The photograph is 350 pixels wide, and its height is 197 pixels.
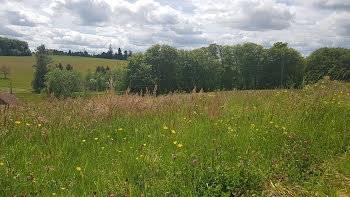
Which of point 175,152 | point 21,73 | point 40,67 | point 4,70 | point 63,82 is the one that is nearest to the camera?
point 175,152

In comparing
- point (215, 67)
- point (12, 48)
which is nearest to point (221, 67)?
point (215, 67)

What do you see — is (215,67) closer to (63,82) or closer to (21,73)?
(63,82)

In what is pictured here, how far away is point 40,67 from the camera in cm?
7438

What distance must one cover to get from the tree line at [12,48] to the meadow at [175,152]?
460ft

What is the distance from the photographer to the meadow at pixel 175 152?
2770 millimetres

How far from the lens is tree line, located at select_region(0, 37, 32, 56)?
117119 mm

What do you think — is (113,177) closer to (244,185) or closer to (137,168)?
(137,168)

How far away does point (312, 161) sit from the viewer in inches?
136

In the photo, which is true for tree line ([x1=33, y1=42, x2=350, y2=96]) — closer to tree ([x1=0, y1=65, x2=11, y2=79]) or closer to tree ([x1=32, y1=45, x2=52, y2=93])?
tree ([x1=32, y1=45, x2=52, y2=93])

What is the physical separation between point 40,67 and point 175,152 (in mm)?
84647

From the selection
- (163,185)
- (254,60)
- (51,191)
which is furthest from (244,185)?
(254,60)

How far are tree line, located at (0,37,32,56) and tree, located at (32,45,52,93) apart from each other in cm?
5490

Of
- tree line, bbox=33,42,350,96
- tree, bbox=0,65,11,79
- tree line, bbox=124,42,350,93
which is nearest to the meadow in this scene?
tree line, bbox=33,42,350,96

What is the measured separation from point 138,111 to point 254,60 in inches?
2268
